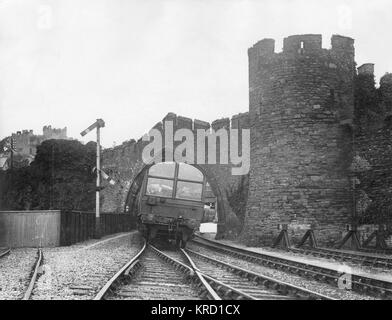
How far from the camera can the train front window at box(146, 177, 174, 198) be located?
46.9 feet

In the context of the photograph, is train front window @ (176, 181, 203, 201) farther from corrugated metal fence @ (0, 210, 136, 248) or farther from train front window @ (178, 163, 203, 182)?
corrugated metal fence @ (0, 210, 136, 248)

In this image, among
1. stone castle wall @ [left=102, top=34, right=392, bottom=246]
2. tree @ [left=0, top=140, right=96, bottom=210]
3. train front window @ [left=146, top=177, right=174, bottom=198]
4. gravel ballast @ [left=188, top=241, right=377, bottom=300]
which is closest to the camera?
gravel ballast @ [left=188, top=241, right=377, bottom=300]

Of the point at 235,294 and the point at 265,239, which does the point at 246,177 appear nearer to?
the point at 265,239

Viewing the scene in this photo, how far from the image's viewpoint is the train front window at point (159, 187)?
14297 millimetres

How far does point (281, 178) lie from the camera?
14727 mm

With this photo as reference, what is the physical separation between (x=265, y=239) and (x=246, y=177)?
5151 millimetres

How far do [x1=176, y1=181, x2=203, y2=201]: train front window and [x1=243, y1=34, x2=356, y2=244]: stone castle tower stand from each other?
2040mm

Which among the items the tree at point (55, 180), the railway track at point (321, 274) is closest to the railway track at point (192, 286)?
the railway track at point (321, 274)

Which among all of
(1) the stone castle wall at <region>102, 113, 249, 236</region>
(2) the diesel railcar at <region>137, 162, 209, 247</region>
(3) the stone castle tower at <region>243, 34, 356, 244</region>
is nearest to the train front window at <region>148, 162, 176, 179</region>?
(2) the diesel railcar at <region>137, 162, 209, 247</region>

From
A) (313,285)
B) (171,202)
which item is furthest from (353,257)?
(171,202)

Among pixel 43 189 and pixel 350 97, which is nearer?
pixel 350 97

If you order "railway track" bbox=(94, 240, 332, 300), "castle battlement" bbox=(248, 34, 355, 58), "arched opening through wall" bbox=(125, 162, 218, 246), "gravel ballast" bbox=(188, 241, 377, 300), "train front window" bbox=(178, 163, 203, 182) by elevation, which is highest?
"castle battlement" bbox=(248, 34, 355, 58)

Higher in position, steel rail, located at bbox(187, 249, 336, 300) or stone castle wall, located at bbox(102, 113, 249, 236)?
stone castle wall, located at bbox(102, 113, 249, 236)
